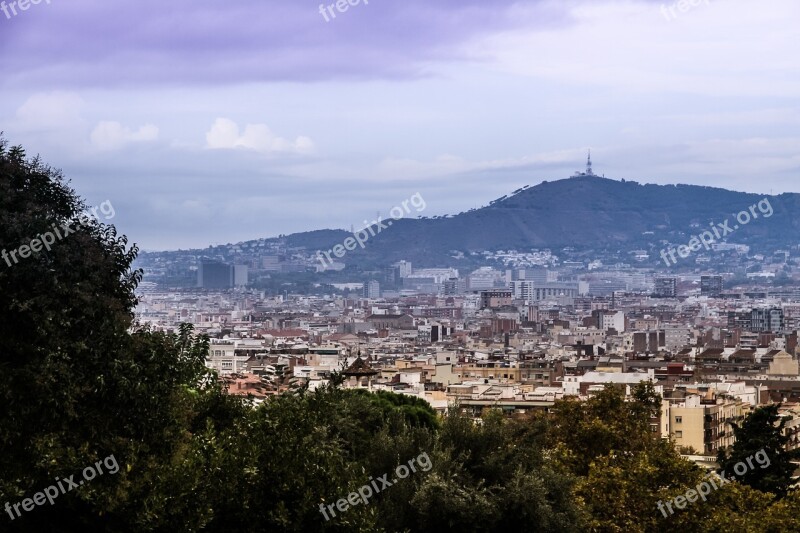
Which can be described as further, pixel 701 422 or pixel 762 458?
pixel 701 422

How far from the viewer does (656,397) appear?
2498cm

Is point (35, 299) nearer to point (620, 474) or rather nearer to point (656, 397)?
point (620, 474)

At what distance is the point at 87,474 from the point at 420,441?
258 inches
